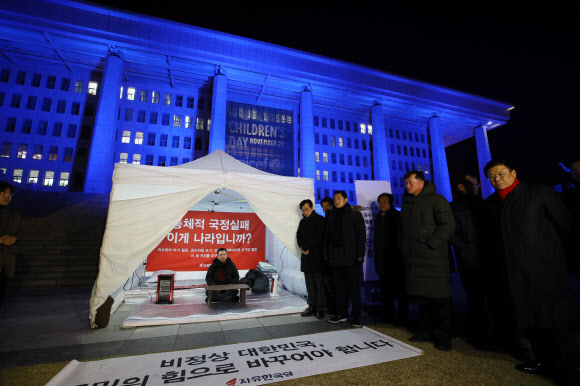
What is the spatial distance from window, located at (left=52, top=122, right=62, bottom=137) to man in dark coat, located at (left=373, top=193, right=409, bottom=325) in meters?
34.9

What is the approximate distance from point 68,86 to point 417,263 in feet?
124

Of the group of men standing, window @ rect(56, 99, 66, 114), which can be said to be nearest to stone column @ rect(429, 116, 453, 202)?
the group of men standing

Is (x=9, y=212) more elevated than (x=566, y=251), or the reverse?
(x=9, y=212)

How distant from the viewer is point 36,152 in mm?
25609

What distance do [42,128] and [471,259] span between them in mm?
37122

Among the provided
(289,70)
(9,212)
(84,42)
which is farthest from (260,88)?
(9,212)

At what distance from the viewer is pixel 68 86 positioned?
2778cm

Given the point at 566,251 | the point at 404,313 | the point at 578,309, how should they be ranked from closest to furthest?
the point at 566,251 → the point at 404,313 → the point at 578,309

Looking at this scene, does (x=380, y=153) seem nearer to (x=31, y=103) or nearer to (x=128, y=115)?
(x=128, y=115)

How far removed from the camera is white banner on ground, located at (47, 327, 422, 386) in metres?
2.60

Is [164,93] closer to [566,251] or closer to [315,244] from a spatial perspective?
[315,244]

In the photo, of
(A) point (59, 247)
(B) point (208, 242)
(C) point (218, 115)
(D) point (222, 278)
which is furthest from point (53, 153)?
(D) point (222, 278)

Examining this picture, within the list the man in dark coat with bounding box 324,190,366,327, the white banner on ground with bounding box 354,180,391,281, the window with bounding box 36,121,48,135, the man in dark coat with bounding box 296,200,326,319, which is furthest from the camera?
the window with bounding box 36,121,48,135

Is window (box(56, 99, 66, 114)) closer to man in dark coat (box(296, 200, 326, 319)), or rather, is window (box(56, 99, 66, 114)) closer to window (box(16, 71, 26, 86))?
window (box(16, 71, 26, 86))
